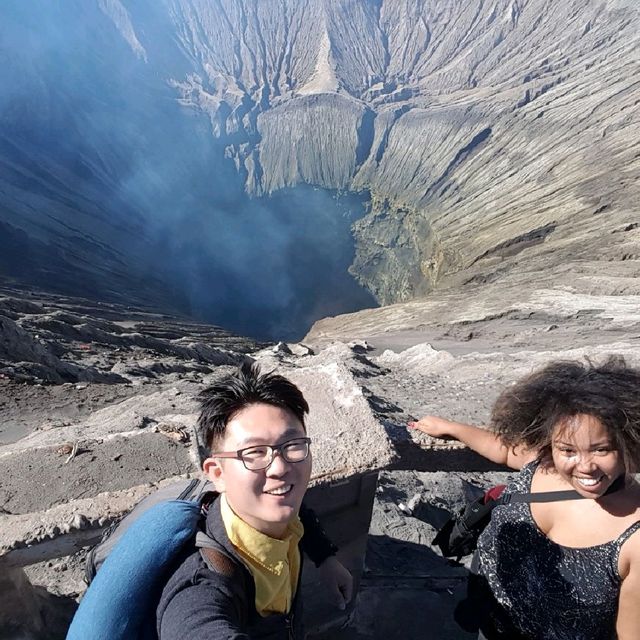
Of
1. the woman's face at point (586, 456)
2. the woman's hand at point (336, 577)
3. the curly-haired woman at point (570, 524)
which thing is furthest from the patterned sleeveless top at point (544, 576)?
the woman's hand at point (336, 577)

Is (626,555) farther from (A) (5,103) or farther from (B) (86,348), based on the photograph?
(A) (5,103)

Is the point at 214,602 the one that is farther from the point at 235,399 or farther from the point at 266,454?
the point at 235,399

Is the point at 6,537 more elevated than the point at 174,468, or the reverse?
the point at 174,468

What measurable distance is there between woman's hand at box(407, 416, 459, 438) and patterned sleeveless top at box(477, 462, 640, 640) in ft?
2.12

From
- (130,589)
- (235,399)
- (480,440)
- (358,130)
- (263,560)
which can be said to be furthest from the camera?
(358,130)

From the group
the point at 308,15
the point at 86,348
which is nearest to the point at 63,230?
the point at 86,348

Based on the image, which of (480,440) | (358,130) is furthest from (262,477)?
(358,130)

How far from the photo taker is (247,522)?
Result: 133 cm

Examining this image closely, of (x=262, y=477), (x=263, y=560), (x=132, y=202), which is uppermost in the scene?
(x=132, y=202)

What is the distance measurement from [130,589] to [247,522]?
1.03ft

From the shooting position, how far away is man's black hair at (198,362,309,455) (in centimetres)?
143

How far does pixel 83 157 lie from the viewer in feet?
146

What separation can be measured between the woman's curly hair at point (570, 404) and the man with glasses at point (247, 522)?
0.89 meters

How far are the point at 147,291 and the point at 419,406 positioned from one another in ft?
90.7
